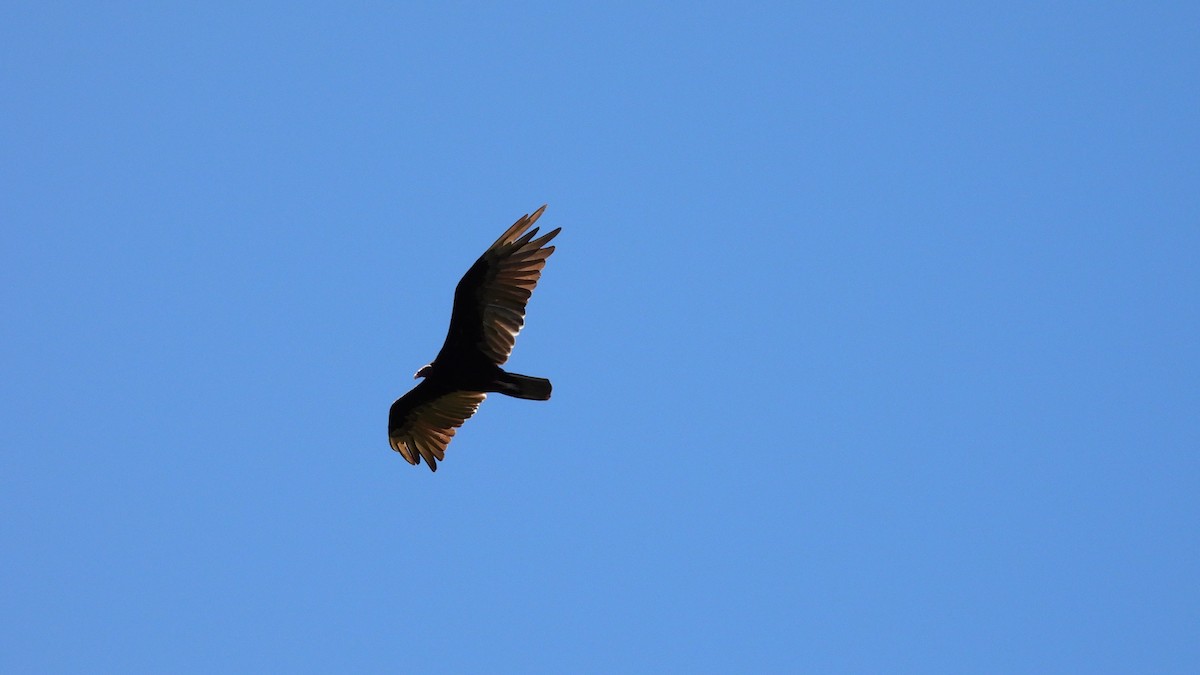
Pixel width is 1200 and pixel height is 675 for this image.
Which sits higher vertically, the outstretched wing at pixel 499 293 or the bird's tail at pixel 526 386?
the outstretched wing at pixel 499 293

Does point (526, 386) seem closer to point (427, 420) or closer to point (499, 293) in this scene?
point (499, 293)

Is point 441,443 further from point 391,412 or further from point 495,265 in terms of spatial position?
point 495,265

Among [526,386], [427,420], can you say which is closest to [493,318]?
[526,386]

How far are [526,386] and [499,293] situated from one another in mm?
1084

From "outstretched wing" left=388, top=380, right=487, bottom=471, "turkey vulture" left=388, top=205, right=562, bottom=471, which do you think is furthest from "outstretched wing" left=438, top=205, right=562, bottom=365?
"outstretched wing" left=388, top=380, right=487, bottom=471

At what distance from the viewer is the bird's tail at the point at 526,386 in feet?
40.2

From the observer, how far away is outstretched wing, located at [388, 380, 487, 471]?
13.4 meters

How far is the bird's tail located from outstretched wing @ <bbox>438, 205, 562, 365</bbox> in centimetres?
33

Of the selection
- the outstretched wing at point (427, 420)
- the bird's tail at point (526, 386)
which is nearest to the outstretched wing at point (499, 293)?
the bird's tail at point (526, 386)

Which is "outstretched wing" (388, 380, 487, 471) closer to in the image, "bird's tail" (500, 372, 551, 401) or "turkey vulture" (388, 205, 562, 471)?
"turkey vulture" (388, 205, 562, 471)

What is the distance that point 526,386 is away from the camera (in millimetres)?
12320

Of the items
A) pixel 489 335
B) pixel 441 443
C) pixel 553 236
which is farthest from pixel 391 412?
pixel 553 236

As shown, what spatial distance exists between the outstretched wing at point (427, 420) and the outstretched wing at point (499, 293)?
39.0 inches

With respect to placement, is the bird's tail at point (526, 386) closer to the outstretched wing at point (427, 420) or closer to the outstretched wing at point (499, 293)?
the outstretched wing at point (499, 293)
